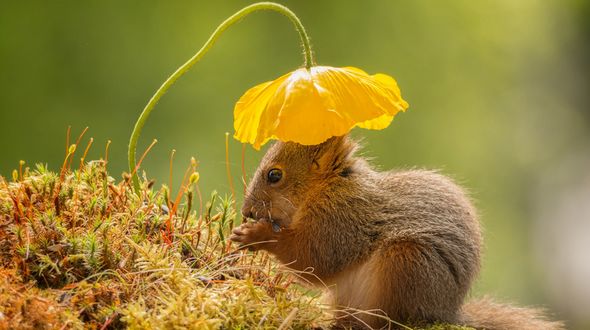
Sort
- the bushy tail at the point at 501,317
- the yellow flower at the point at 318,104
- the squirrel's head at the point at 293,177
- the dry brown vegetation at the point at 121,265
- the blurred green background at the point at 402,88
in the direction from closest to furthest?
1. the dry brown vegetation at the point at 121,265
2. the yellow flower at the point at 318,104
3. the bushy tail at the point at 501,317
4. the squirrel's head at the point at 293,177
5. the blurred green background at the point at 402,88

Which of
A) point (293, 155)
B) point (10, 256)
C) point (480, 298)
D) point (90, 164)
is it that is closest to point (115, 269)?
point (10, 256)

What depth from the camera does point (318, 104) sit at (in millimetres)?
2824

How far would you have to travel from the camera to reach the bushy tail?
3489mm

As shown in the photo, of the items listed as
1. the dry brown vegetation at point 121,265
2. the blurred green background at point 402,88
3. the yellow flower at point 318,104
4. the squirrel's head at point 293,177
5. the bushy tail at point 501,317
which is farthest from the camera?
the blurred green background at point 402,88

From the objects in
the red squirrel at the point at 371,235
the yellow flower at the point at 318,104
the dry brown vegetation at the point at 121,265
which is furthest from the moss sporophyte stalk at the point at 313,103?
the red squirrel at the point at 371,235

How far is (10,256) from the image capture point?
105 inches

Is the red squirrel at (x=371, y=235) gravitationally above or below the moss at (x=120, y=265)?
above

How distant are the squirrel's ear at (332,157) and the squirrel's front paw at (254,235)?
40 cm

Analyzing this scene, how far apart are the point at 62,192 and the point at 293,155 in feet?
3.75

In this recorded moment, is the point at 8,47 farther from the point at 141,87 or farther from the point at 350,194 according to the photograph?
the point at 350,194

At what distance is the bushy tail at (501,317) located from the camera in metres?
3.49

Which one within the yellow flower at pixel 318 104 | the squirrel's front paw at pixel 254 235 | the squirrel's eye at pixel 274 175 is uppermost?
the yellow flower at pixel 318 104

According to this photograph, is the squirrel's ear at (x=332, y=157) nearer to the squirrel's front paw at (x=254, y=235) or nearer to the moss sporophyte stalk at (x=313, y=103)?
the squirrel's front paw at (x=254, y=235)

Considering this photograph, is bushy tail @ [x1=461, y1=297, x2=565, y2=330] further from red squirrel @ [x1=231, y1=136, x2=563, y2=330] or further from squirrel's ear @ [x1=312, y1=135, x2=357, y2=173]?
squirrel's ear @ [x1=312, y1=135, x2=357, y2=173]
